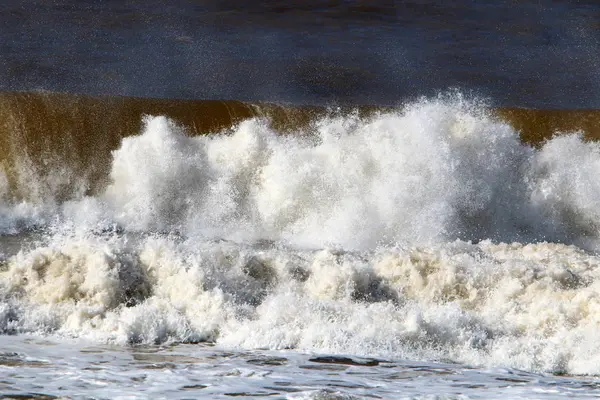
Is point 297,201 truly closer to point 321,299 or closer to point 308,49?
point 321,299

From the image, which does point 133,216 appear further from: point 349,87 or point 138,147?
point 349,87

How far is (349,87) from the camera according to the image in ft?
49.1

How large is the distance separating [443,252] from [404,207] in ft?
6.61

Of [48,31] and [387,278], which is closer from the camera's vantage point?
[387,278]

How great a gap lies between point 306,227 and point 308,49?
6.52 metres

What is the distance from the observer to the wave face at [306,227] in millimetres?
7859

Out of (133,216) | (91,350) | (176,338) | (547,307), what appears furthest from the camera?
(133,216)

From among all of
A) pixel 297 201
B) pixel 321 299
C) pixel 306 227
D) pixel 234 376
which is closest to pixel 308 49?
pixel 297 201

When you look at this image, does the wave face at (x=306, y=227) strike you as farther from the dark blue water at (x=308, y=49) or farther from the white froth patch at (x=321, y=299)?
the dark blue water at (x=308, y=49)

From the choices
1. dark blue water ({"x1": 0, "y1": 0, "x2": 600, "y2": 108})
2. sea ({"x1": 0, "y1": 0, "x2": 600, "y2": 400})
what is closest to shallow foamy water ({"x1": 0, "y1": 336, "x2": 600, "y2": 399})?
sea ({"x1": 0, "y1": 0, "x2": 600, "y2": 400})

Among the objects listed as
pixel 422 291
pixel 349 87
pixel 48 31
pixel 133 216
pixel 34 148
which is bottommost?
pixel 422 291

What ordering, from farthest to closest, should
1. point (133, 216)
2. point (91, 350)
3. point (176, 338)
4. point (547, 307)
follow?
point (133, 216) → point (547, 307) → point (176, 338) → point (91, 350)

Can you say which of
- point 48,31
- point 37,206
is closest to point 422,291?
point 37,206

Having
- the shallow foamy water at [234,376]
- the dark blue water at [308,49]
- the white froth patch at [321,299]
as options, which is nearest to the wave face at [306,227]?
the white froth patch at [321,299]
